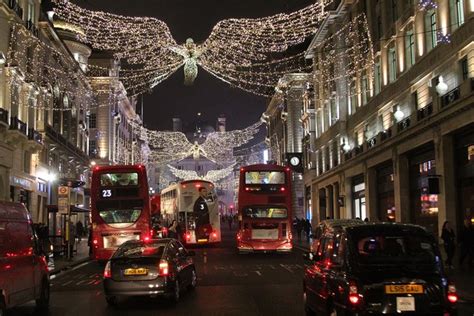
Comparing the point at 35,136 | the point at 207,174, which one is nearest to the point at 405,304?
the point at 35,136

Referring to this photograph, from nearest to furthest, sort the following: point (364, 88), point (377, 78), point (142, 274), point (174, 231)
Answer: point (142, 274) < point (174, 231) < point (377, 78) < point (364, 88)

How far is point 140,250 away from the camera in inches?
586

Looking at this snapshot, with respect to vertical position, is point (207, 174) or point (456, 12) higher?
point (456, 12)

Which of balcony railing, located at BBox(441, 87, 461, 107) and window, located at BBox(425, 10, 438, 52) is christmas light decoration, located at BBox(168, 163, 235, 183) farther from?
balcony railing, located at BBox(441, 87, 461, 107)

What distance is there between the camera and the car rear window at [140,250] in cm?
1456

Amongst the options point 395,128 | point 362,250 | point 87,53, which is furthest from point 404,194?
point 87,53

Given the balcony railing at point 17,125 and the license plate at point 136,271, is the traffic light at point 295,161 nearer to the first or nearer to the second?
the balcony railing at point 17,125

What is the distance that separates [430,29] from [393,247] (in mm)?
23774

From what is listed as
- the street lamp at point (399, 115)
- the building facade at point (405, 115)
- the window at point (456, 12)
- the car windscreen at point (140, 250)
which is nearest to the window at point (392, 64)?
the building facade at point (405, 115)

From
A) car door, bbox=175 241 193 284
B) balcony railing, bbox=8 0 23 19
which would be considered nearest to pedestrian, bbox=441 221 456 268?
car door, bbox=175 241 193 284

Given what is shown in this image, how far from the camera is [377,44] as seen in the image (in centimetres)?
3975

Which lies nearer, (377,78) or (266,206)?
(266,206)

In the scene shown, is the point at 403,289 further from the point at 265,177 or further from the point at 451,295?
the point at 265,177

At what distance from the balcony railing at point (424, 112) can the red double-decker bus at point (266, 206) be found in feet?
23.6
